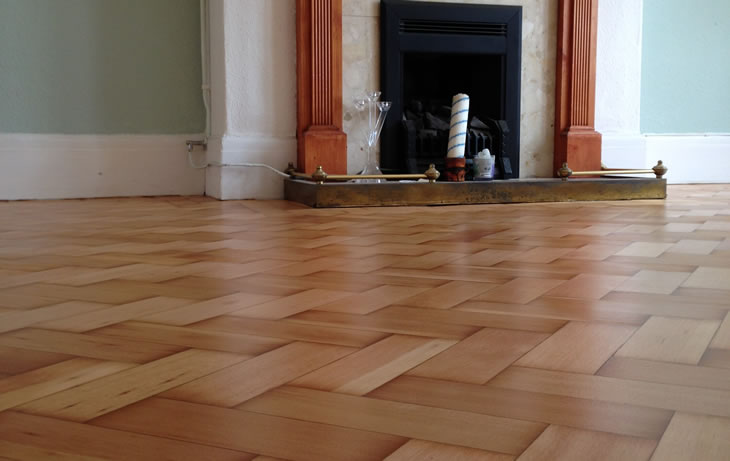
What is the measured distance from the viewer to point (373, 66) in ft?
10.7

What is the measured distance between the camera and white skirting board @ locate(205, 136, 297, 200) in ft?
10.4

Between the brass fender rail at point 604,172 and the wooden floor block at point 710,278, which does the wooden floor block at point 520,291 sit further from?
the brass fender rail at point 604,172

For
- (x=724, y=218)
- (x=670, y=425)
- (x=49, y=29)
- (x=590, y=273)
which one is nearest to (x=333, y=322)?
(x=670, y=425)

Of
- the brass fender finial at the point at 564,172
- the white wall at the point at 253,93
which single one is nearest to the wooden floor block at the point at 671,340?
the brass fender finial at the point at 564,172

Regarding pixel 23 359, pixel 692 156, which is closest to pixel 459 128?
pixel 692 156

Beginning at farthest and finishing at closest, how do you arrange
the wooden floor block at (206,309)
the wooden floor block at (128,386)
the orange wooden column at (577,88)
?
the orange wooden column at (577,88) → the wooden floor block at (206,309) → the wooden floor block at (128,386)

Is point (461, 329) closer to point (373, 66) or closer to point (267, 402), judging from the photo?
point (267, 402)

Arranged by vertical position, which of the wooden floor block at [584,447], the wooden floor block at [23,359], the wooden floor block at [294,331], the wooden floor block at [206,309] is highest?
the wooden floor block at [584,447]

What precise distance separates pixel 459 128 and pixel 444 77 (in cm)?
60

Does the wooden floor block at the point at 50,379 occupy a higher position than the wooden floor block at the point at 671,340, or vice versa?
the wooden floor block at the point at 50,379

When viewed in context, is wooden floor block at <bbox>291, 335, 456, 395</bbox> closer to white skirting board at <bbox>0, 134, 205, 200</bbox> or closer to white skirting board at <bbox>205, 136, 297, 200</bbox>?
white skirting board at <bbox>205, 136, 297, 200</bbox>

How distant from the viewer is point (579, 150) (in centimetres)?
350

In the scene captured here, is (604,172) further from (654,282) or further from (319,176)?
(654,282)

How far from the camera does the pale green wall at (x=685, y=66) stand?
13.4 ft
